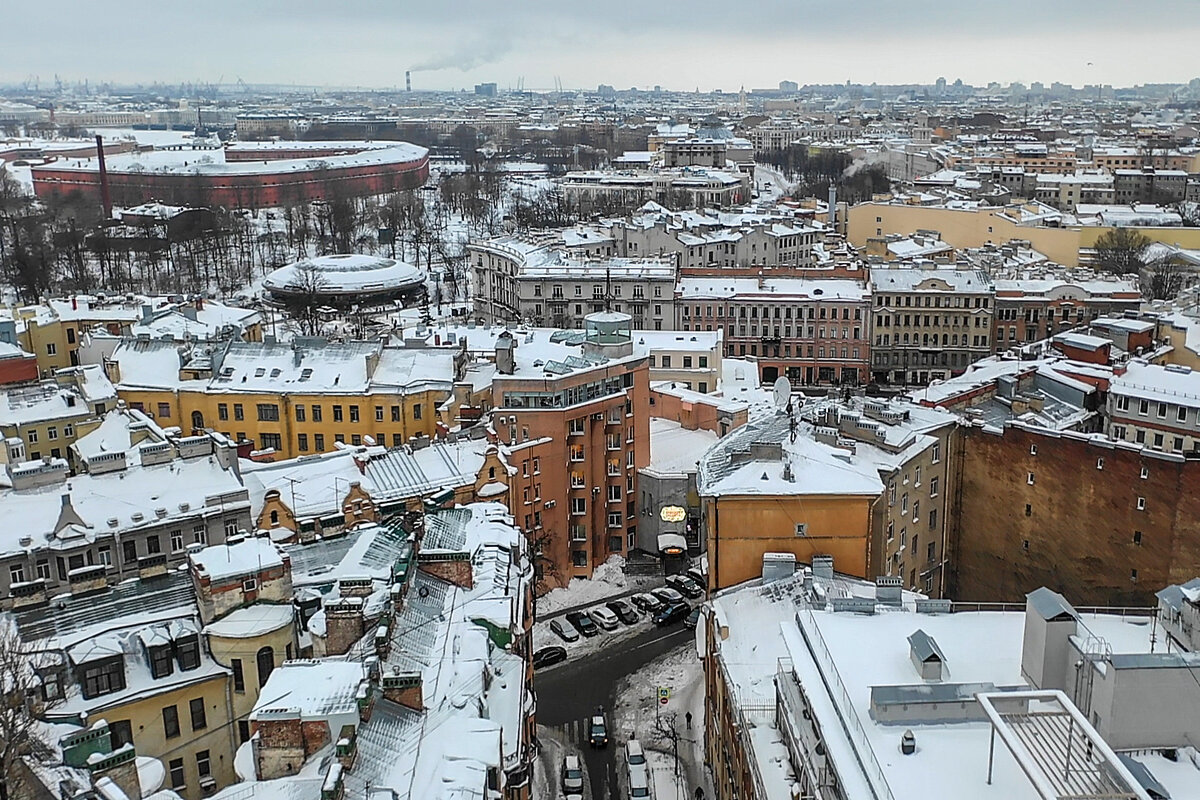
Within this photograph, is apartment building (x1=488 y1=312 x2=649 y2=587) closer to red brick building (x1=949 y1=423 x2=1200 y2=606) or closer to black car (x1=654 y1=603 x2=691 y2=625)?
black car (x1=654 y1=603 x2=691 y2=625)

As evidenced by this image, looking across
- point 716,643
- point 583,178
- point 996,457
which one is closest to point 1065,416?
point 996,457

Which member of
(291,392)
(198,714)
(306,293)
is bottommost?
(198,714)

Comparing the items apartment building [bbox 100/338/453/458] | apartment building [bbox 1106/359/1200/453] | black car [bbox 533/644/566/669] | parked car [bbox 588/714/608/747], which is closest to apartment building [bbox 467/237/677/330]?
apartment building [bbox 100/338/453/458]

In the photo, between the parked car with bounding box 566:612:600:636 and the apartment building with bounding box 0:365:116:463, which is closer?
the parked car with bounding box 566:612:600:636

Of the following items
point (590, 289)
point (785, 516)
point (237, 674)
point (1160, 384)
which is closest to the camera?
point (237, 674)

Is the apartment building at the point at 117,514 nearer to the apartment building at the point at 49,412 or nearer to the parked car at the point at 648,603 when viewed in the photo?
the apartment building at the point at 49,412

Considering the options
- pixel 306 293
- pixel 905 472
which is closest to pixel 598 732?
pixel 905 472

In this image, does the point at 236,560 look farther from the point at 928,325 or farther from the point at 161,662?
the point at 928,325
